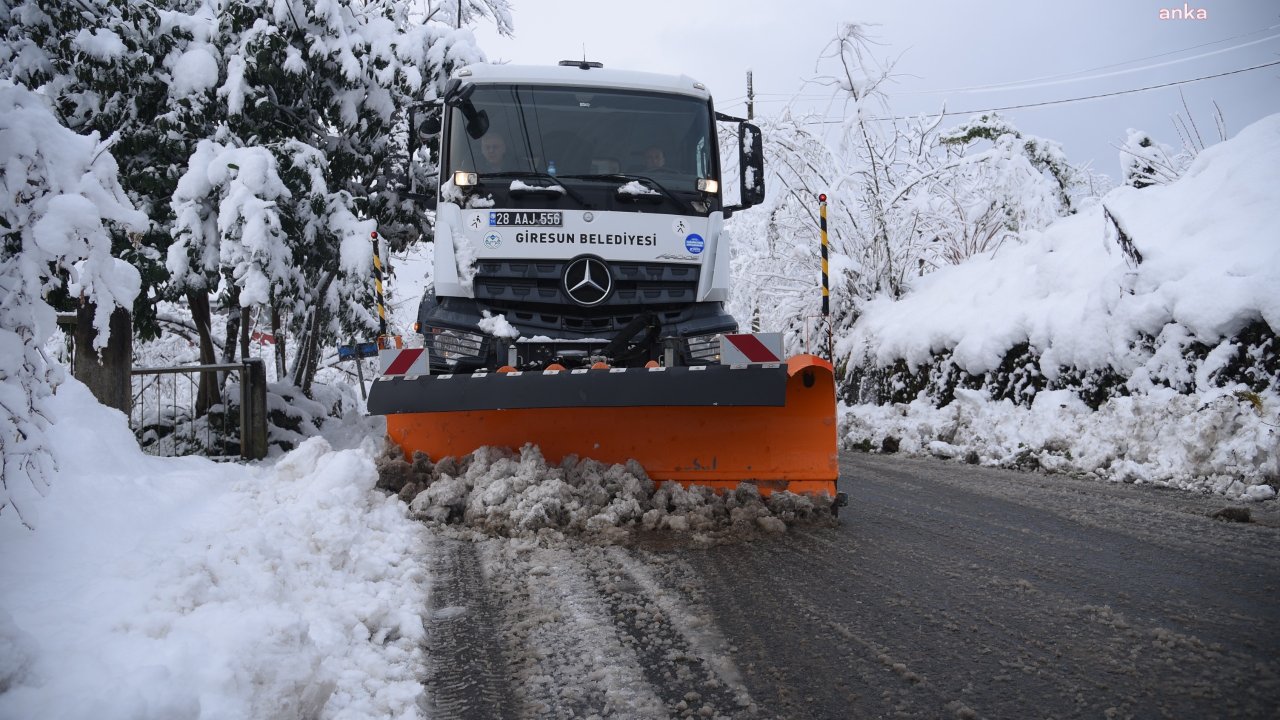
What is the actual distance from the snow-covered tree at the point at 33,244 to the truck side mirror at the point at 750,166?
4580mm

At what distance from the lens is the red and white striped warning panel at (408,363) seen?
5.14 m

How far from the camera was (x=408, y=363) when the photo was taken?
518 cm

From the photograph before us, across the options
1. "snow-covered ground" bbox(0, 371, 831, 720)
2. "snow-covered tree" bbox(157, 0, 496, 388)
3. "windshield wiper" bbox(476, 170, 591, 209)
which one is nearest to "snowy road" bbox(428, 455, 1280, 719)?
"snow-covered ground" bbox(0, 371, 831, 720)

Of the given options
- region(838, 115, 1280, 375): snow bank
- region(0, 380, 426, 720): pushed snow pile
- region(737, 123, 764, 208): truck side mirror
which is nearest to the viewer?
region(0, 380, 426, 720): pushed snow pile

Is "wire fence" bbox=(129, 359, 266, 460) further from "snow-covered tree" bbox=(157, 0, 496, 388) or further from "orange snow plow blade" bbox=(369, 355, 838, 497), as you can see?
"orange snow plow blade" bbox=(369, 355, 838, 497)

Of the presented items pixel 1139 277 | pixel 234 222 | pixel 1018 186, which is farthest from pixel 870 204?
pixel 234 222

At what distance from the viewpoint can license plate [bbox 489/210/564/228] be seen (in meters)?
5.54

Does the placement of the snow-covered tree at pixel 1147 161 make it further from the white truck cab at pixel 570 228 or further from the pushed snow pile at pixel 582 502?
the pushed snow pile at pixel 582 502

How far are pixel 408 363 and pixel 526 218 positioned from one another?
125 cm

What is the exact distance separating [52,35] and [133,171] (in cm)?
134

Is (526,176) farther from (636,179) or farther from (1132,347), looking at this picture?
(1132,347)

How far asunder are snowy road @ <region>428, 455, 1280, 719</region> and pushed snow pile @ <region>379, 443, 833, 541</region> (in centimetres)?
21

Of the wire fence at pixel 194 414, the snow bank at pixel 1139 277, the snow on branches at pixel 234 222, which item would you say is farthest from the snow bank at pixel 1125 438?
the wire fence at pixel 194 414

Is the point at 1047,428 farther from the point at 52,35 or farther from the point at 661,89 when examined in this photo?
the point at 52,35
